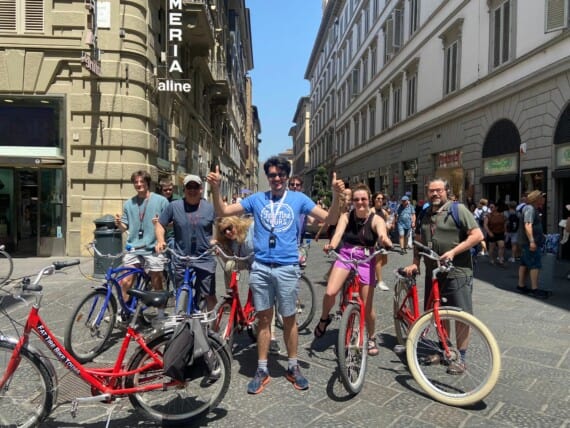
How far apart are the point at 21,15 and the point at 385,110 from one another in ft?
76.0

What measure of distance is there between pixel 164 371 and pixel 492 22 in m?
16.6

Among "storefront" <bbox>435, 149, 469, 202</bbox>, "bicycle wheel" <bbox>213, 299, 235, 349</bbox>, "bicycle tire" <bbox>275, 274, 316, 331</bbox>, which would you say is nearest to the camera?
"bicycle wheel" <bbox>213, 299, 235, 349</bbox>

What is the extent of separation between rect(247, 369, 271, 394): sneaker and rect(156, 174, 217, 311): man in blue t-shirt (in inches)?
43.9

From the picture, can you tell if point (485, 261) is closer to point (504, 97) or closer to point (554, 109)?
point (554, 109)

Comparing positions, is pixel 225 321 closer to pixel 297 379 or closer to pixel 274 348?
pixel 274 348

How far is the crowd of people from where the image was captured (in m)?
3.78

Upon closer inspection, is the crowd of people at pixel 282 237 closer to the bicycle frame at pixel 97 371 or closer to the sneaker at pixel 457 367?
the sneaker at pixel 457 367

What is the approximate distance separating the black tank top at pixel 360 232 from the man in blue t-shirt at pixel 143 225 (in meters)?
2.10

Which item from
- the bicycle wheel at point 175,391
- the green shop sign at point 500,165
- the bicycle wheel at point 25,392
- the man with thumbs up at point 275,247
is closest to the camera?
the bicycle wheel at point 25,392

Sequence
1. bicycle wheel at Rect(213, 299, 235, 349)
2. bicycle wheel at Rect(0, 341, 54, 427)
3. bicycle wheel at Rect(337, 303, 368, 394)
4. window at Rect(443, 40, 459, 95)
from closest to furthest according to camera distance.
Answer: bicycle wheel at Rect(0, 341, 54, 427), bicycle wheel at Rect(337, 303, 368, 394), bicycle wheel at Rect(213, 299, 235, 349), window at Rect(443, 40, 459, 95)

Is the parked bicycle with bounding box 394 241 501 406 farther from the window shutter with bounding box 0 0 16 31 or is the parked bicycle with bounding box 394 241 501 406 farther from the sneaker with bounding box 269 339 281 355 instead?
the window shutter with bounding box 0 0 16 31

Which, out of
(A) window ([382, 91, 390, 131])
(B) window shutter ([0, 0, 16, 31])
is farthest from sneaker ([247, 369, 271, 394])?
(A) window ([382, 91, 390, 131])

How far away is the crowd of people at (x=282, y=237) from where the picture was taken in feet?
12.4

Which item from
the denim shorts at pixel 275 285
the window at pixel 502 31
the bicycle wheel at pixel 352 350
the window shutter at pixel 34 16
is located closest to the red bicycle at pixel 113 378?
the denim shorts at pixel 275 285
